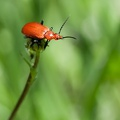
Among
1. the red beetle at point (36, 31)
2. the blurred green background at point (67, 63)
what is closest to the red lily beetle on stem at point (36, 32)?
the red beetle at point (36, 31)

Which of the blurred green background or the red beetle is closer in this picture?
the red beetle

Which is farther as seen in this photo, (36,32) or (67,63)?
(67,63)

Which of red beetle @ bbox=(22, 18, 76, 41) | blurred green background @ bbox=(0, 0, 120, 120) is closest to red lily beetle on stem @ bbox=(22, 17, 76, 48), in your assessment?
red beetle @ bbox=(22, 18, 76, 41)

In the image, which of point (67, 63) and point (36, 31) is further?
point (67, 63)

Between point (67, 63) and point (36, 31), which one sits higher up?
point (36, 31)

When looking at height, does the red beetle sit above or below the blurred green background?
above

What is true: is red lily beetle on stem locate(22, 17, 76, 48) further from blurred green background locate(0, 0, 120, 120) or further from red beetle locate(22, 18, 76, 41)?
blurred green background locate(0, 0, 120, 120)

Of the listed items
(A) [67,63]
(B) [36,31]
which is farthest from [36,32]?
Result: (A) [67,63]

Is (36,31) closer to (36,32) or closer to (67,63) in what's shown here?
(36,32)

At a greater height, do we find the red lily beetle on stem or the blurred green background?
the red lily beetle on stem
